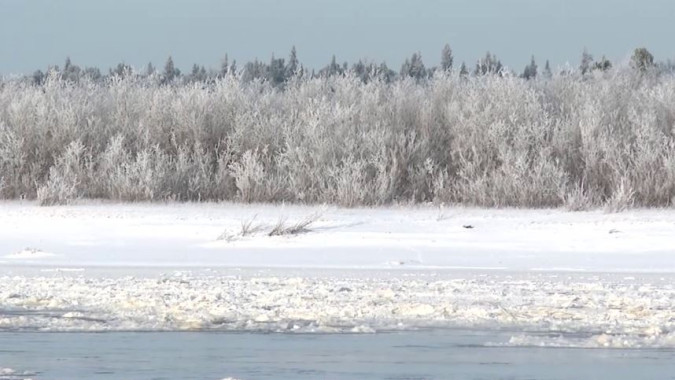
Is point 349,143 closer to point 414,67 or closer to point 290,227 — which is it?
point 290,227

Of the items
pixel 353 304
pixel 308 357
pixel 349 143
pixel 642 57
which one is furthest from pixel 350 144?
pixel 642 57

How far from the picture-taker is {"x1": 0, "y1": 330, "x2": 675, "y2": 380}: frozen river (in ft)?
23.6

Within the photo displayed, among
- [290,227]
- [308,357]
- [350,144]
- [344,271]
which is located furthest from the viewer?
[350,144]

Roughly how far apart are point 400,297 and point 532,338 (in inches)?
92.3

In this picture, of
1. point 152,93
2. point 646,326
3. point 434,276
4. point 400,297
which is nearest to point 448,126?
point 152,93

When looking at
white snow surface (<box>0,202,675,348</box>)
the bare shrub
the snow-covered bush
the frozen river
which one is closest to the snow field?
white snow surface (<box>0,202,675,348</box>)

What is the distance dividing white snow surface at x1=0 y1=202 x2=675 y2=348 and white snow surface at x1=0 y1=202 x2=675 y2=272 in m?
0.03

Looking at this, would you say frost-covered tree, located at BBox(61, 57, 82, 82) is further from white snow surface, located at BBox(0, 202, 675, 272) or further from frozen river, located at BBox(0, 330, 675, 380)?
frozen river, located at BBox(0, 330, 675, 380)

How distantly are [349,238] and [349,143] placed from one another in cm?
441

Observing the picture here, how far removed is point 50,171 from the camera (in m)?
20.1

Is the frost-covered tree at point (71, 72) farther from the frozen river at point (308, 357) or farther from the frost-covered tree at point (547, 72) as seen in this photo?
the frozen river at point (308, 357)

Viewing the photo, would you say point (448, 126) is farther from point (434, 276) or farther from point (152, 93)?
point (434, 276)

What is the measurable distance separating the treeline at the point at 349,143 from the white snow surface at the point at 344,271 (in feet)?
2.22

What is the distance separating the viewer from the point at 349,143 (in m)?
20.7
